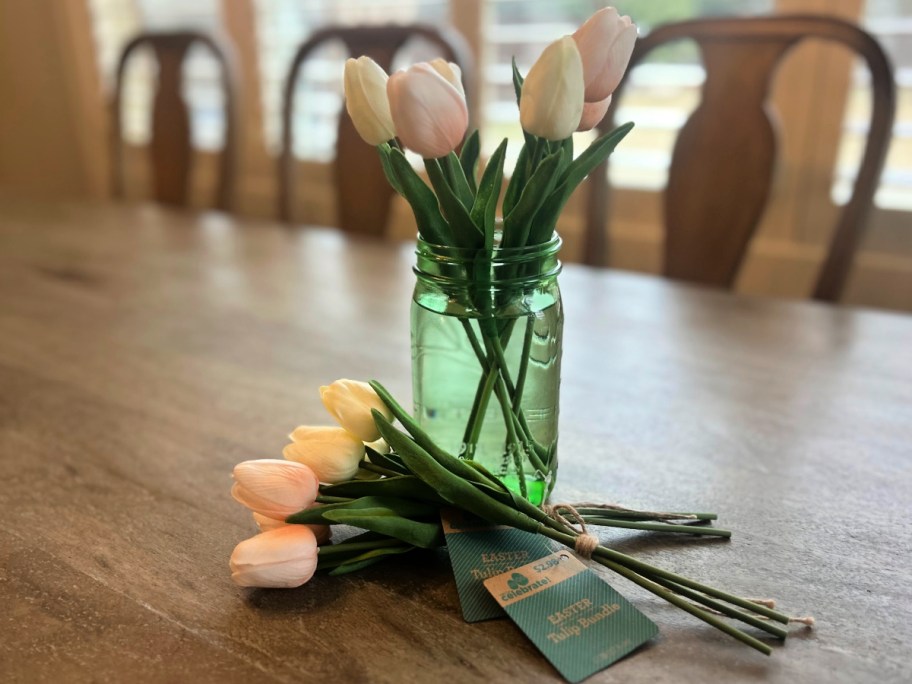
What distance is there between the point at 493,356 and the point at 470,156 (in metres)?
0.14

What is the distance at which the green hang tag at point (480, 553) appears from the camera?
474mm

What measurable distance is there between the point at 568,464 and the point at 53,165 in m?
2.98

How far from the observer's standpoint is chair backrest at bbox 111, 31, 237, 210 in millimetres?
1753

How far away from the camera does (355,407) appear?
1.68 ft

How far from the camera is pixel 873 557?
527mm

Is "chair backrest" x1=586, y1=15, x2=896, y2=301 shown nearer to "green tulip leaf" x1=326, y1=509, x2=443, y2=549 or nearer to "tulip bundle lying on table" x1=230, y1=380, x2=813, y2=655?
"tulip bundle lying on table" x1=230, y1=380, x2=813, y2=655

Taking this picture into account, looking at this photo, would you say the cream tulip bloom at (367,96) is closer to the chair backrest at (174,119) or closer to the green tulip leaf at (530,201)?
the green tulip leaf at (530,201)

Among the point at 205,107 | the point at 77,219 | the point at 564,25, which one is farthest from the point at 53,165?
the point at 564,25

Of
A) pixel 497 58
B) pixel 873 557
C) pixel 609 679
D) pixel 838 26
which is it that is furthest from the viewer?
pixel 497 58

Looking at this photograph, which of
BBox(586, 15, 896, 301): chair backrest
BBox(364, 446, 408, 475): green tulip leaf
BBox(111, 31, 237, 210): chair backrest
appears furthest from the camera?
BBox(111, 31, 237, 210): chair backrest

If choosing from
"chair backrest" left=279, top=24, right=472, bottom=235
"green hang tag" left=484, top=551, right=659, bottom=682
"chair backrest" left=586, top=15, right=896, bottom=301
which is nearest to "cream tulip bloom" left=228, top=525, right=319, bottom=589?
"green hang tag" left=484, top=551, right=659, bottom=682

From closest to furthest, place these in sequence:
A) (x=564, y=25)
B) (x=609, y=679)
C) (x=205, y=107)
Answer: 1. (x=609, y=679)
2. (x=564, y=25)
3. (x=205, y=107)

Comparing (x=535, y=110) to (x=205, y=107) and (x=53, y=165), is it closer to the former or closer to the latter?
(x=205, y=107)

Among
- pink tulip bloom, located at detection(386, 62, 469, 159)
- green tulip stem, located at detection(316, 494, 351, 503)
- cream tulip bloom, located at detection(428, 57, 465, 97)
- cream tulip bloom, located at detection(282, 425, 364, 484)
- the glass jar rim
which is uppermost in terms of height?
cream tulip bloom, located at detection(428, 57, 465, 97)
